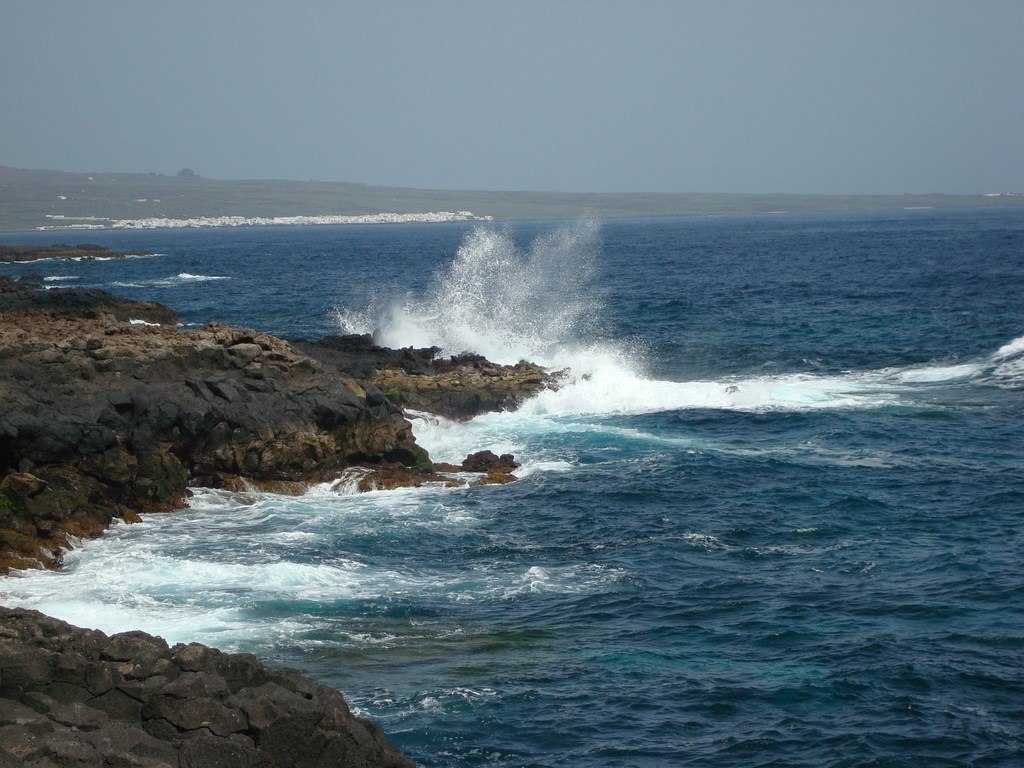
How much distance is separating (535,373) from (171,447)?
1445 centimetres

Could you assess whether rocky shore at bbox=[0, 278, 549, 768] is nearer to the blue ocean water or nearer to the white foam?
the blue ocean water

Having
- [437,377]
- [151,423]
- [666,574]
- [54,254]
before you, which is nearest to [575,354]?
[437,377]

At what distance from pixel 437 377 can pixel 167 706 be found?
77.4 ft

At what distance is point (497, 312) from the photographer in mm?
48812

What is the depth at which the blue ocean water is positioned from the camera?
1319 cm

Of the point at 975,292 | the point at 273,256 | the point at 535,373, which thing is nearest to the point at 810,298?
the point at 975,292

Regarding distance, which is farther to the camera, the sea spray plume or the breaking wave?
the sea spray plume

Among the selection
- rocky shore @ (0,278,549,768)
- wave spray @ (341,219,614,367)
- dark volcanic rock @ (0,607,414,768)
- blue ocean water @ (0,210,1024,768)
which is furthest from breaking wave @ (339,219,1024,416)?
dark volcanic rock @ (0,607,414,768)

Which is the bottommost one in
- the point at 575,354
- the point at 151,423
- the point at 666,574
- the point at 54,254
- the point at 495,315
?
the point at 666,574

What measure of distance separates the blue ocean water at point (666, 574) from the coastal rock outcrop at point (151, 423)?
879 mm

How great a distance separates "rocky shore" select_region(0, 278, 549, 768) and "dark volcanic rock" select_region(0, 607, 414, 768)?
2cm

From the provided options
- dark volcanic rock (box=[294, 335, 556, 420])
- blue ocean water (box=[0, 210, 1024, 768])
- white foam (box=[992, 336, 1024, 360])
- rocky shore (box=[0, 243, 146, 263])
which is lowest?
→ blue ocean water (box=[0, 210, 1024, 768])

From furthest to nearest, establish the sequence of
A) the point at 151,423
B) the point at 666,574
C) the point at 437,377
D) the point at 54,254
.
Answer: the point at 54,254, the point at 437,377, the point at 151,423, the point at 666,574

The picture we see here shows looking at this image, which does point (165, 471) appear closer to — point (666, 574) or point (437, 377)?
point (666, 574)
